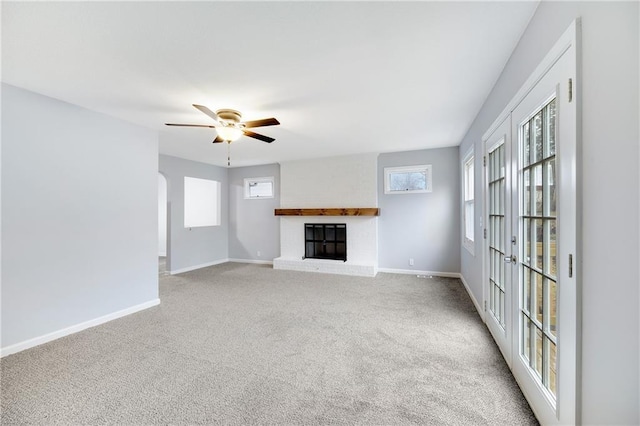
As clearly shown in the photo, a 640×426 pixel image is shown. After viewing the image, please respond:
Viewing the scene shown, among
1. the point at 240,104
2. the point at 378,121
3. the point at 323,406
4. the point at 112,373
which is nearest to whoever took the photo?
the point at 323,406

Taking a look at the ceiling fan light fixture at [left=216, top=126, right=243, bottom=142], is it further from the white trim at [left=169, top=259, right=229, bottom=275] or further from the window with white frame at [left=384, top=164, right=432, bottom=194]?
the white trim at [left=169, top=259, right=229, bottom=275]

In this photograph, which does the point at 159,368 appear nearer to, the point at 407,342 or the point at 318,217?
the point at 407,342

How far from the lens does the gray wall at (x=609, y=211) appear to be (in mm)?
885

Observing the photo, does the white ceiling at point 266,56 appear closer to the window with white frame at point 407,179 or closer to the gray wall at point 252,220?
the window with white frame at point 407,179

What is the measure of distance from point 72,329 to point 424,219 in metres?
5.30

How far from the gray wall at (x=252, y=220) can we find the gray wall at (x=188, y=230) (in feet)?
0.59

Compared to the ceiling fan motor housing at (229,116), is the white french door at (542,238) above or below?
below

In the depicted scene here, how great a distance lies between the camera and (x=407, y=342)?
Result: 2562mm

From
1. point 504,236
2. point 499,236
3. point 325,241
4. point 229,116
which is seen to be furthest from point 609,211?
point 325,241

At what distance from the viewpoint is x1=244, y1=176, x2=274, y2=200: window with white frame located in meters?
6.60

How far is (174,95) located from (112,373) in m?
2.46

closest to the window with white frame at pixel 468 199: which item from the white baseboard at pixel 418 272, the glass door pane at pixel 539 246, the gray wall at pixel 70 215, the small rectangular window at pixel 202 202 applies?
the white baseboard at pixel 418 272

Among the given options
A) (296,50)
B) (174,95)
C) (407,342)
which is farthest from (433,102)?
(174,95)

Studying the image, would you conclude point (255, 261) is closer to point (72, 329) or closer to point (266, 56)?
point (72, 329)
